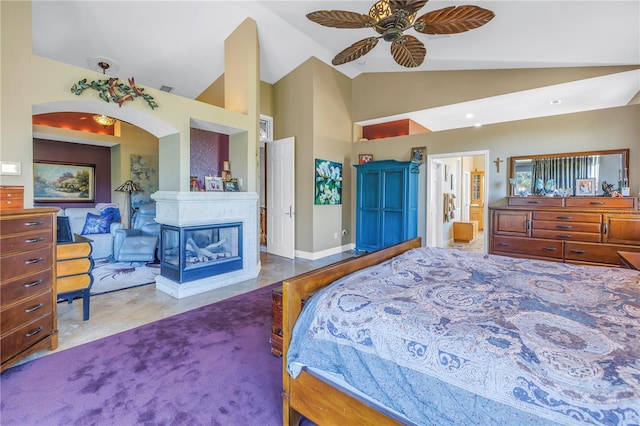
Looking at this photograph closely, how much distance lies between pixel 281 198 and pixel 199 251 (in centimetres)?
244

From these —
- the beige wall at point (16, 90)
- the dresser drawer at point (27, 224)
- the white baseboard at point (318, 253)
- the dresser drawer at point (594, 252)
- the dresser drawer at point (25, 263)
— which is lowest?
the white baseboard at point (318, 253)

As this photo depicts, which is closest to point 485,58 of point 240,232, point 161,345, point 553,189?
point 553,189

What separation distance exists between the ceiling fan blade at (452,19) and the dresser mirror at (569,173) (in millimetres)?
2865

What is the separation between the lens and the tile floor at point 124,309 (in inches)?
99.0

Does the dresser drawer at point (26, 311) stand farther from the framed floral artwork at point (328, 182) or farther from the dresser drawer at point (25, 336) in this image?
the framed floral artwork at point (328, 182)

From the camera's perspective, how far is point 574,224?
3.73 metres

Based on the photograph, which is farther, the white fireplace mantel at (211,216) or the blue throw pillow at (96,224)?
the blue throw pillow at (96,224)

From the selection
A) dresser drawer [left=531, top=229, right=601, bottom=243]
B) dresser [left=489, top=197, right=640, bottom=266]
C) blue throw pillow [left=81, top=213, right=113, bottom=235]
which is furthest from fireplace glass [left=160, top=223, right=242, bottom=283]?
dresser drawer [left=531, top=229, right=601, bottom=243]

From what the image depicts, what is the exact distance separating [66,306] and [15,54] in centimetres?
244

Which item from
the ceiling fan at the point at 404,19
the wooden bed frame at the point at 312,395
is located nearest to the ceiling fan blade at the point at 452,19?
the ceiling fan at the point at 404,19

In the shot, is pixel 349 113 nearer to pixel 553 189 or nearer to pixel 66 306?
pixel 553 189

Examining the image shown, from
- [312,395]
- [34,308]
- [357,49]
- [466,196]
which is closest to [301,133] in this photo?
[357,49]

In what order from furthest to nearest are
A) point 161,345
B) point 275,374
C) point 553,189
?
point 553,189 < point 161,345 < point 275,374

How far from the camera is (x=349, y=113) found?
6.45m
